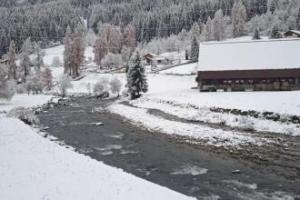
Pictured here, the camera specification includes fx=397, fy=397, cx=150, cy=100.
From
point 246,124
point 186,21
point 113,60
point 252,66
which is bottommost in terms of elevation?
point 246,124

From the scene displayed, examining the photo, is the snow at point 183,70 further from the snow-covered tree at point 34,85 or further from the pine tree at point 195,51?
the snow-covered tree at point 34,85

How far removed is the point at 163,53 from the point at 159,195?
402ft

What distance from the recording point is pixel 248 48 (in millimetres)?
65688

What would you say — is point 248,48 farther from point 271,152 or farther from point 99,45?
point 99,45

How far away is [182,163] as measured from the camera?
29406 millimetres

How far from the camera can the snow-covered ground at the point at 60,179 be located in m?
19.0

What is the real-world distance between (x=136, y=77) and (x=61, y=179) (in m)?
47.9

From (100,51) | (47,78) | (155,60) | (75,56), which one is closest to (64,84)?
(47,78)

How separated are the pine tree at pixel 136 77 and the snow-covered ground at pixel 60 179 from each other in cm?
3900

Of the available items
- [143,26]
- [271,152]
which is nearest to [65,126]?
[271,152]

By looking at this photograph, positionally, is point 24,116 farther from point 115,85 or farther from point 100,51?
point 100,51

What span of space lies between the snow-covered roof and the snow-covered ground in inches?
1596

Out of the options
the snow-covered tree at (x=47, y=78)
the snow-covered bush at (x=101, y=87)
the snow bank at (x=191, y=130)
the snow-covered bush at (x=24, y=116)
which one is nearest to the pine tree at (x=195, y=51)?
the snow-covered bush at (x=101, y=87)

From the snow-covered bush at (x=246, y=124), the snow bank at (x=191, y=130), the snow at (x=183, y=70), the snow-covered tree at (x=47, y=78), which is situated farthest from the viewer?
the snow-covered tree at (x=47, y=78)
